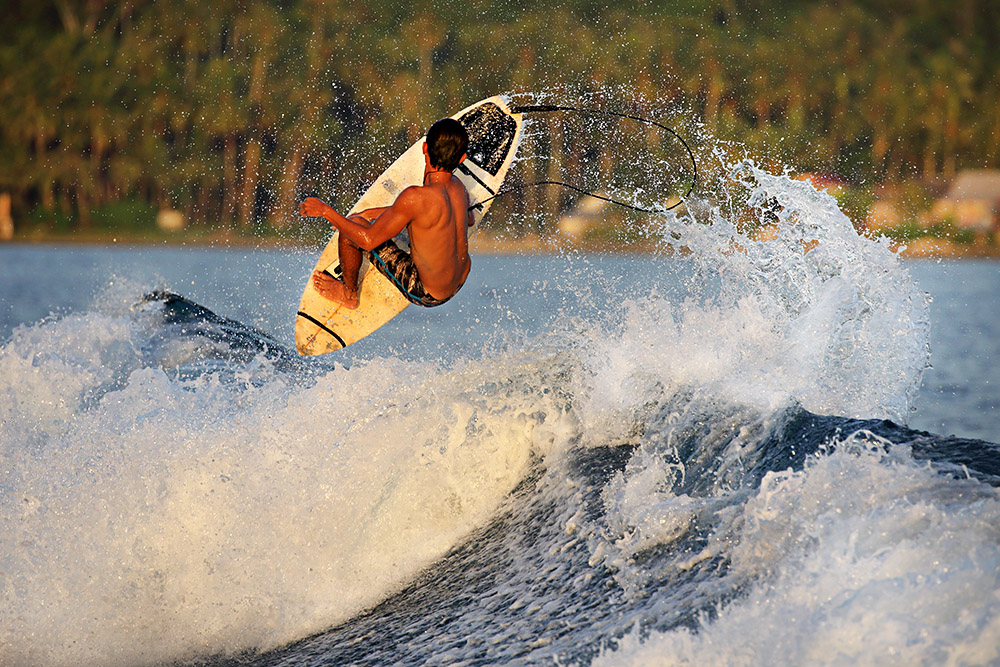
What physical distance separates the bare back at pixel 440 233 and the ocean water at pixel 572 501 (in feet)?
2.29

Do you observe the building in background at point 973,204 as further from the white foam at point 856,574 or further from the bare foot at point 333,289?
the white foam at point 856,574

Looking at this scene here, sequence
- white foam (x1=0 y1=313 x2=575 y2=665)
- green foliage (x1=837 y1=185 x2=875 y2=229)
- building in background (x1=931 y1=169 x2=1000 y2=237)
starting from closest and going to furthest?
white foam (x1=0 y1=313 x2=575 y2=665) → green foliage (x1=837 y1=185 x2=875 y2=229) → building in background (x1=931 y1=169 x2=1000 y2=237)

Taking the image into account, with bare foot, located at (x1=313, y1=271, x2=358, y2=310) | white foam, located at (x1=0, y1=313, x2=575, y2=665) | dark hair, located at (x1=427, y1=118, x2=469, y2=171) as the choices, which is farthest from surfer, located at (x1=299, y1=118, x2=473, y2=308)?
white foam, located at (x1=0, y1=313, x2=575, y2=665)

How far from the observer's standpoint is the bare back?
216 inches

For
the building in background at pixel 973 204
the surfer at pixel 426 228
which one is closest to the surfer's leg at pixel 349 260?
the surfer at pixel 426 228

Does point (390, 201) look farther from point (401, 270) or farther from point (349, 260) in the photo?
point (401, 270)

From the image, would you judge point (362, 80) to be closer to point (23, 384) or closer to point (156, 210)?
point (156, 210)

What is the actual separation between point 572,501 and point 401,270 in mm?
1879

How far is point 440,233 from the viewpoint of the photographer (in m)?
5.65

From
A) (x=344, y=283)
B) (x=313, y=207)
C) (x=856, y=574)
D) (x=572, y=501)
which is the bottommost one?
(x=572, y=501)

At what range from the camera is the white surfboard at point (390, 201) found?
6742mm

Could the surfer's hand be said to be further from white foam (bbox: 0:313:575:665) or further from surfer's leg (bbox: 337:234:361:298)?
white foam (bbox: 0:313:575:665)

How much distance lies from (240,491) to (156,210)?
2462 inches

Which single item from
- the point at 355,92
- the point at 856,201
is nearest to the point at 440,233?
the point at 355,92
